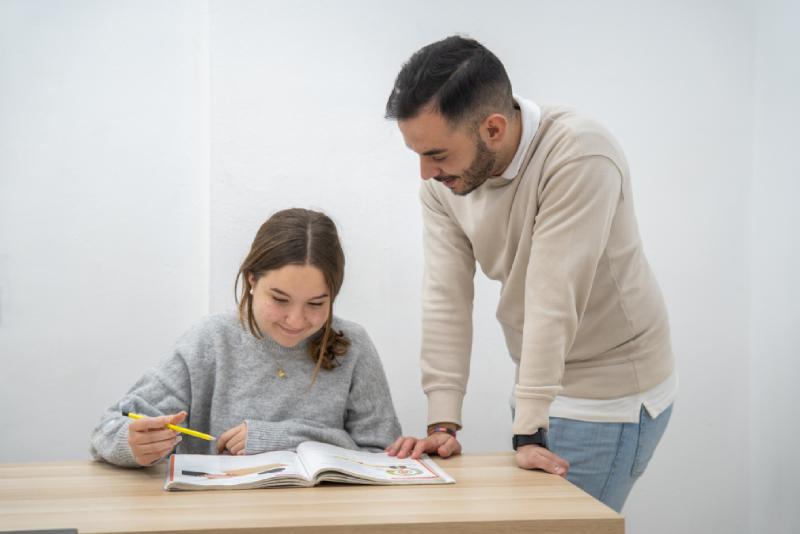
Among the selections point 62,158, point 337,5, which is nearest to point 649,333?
point 337,5

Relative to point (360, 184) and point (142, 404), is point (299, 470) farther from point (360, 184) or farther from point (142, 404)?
point (360, 184)

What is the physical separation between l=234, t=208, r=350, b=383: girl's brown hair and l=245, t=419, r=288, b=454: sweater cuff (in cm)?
15

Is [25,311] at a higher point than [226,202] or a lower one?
lower

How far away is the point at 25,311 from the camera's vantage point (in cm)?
219

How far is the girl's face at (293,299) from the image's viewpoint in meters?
1.47

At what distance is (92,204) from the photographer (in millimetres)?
2217

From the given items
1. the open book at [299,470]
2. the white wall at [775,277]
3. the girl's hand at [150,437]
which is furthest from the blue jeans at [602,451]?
the white wall at [775,277]

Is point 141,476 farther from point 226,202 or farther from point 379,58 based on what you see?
point 379,58

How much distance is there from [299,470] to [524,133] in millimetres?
687

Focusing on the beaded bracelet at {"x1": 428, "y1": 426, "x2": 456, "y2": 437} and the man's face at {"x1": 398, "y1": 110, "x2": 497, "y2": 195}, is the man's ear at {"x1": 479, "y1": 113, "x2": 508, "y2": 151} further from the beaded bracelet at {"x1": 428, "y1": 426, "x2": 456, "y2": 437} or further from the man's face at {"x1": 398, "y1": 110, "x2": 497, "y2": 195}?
the beaded bracelet at {"x1": 428, "y1": 426, "x2": 456, "y2": 437}

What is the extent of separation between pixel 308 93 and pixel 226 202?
1.21 ft

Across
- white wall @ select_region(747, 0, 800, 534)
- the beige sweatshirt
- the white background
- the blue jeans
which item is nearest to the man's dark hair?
the beige sweatshirt

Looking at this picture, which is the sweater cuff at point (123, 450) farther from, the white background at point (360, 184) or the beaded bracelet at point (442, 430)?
the white background at point (360, 184)

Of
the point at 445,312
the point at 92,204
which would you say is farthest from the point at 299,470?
the point at 92,204
